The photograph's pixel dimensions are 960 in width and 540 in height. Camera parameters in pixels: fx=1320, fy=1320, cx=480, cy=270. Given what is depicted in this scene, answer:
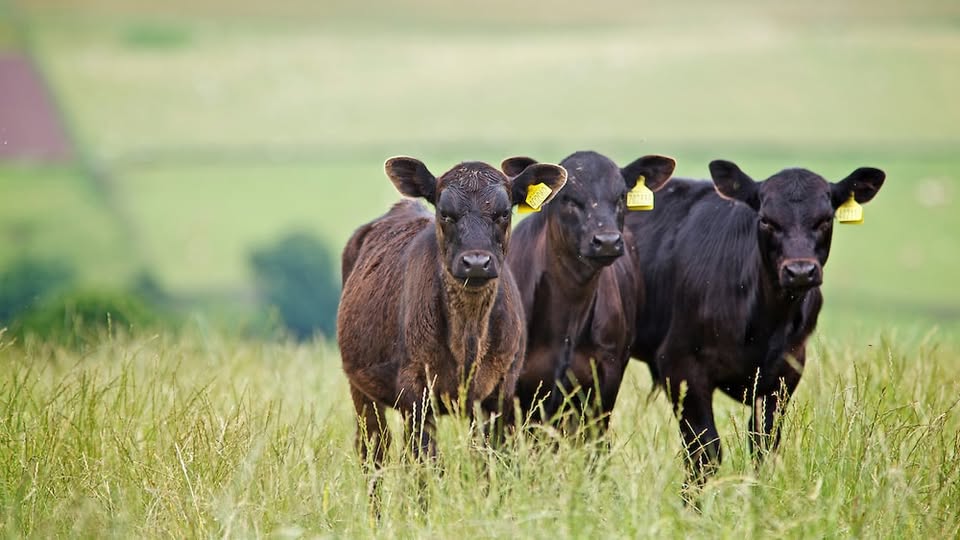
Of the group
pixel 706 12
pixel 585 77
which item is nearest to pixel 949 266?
pixel 585 77

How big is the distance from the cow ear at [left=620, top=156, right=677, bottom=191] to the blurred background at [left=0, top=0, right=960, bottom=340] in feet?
81.4

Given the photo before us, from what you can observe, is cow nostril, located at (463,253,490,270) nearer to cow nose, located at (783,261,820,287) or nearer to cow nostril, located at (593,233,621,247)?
cow nostril, located at (593,233,621,247)

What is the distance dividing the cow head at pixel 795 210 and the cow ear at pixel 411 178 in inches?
75.1

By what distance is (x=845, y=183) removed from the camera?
27.7 ft

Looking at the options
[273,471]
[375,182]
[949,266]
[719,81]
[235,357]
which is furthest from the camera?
[719,81]

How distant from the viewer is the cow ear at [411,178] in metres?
7.60

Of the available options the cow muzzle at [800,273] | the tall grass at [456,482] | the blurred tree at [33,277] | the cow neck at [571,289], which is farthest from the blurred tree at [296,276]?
the cow muzzle at [800,273]

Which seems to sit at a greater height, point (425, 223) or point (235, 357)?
point (425, 223)

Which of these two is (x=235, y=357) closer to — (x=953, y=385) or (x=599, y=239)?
(x=599, y=239)

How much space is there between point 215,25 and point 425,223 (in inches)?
2685

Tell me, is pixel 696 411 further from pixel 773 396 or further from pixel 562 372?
pixel 562 372

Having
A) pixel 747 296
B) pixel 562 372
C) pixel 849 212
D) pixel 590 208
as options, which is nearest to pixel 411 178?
pixel 590 208

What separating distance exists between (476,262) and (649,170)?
2.41 metres

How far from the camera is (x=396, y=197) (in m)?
43.9
